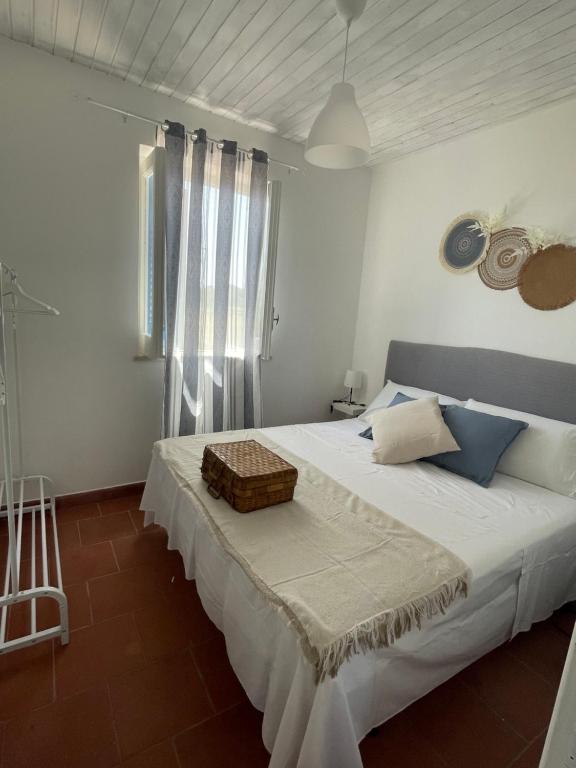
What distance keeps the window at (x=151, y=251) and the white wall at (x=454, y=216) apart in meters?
1.84

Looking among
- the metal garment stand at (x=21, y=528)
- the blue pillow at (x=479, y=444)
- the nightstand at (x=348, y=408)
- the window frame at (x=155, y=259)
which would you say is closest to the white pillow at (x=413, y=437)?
the blue pillow at (x=479, y=444)

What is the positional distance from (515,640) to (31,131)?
3534 millimetres

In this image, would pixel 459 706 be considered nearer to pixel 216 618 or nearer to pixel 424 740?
pixel 424 740

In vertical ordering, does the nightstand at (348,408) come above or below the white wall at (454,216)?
below

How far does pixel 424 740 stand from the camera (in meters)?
1.25

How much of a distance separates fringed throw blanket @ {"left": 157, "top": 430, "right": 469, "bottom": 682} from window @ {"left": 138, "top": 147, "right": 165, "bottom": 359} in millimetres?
1152

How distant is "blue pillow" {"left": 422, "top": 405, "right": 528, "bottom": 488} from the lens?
1.95 m

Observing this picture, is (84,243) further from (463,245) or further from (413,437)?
(463,245)

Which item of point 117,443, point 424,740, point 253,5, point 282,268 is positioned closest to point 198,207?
point 282,268

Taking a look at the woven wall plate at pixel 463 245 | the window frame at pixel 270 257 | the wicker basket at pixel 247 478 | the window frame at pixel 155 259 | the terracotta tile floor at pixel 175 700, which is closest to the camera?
the terracotta tile floor at pixel 175 700

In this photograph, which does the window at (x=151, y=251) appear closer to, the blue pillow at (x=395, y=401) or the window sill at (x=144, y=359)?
the window sill at (x=144, y=359)

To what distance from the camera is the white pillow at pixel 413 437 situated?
206cm

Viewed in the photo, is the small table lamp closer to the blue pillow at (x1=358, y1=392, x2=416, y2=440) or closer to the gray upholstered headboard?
the gray upholstered headboard

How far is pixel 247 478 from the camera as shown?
1438 mm
